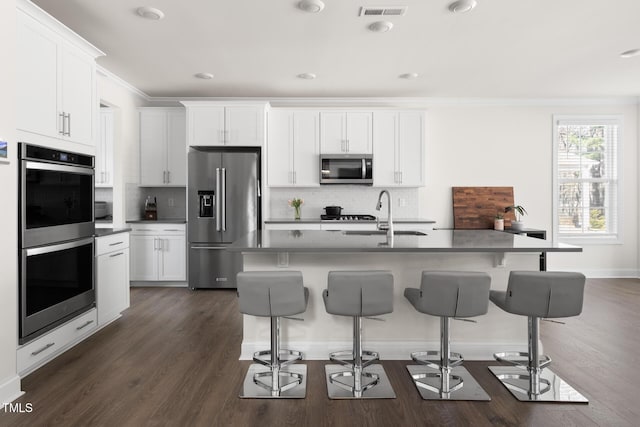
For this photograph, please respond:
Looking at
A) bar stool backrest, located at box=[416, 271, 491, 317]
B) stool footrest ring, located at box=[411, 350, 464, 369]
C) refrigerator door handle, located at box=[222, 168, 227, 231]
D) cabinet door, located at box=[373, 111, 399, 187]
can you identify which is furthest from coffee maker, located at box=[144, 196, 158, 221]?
bar stool backrest, located at box=[416, 271, 491, 317]

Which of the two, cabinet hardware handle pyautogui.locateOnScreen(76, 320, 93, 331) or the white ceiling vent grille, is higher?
the white ceiling vent grille

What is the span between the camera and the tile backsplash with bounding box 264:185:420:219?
611 centimetres

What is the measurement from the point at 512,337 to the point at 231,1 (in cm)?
342

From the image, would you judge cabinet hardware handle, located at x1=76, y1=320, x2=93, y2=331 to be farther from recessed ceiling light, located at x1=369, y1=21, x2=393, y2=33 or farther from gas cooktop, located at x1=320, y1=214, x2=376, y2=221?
recessed ceiling light, located at x1=369, y1=21, x2=393, y2=33

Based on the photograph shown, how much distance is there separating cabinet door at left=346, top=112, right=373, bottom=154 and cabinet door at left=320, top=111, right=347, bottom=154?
73 mm

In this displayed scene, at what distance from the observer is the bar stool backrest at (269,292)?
237 centimetres

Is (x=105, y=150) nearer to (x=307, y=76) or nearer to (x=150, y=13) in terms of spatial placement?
(x=150, y=13)

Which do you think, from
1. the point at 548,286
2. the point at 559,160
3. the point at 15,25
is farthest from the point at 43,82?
the point at 559,160

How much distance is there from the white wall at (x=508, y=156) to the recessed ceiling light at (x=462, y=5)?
9.79ft

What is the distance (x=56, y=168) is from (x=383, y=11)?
283 cm

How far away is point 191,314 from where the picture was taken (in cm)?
423

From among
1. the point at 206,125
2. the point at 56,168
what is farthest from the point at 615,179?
the point at 56,168

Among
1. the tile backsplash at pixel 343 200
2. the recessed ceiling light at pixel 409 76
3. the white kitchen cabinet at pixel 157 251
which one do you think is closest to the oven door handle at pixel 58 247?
the white kitchen cabinet at pixel 157 251

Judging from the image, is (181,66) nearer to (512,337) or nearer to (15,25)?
(15,25)
